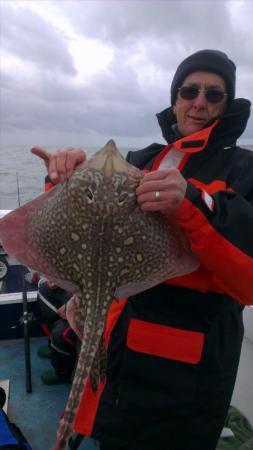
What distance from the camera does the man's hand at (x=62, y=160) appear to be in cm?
209

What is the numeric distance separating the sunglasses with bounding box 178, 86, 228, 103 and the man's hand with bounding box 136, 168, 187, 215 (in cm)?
108

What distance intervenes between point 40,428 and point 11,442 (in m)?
1.06

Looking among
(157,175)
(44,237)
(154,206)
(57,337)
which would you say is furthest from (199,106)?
(57,337)

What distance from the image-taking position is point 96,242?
1.91 meters

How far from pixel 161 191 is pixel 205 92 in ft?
4.10

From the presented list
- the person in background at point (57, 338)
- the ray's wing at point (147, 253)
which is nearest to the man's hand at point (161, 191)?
the ray's wing at point (147, 253)

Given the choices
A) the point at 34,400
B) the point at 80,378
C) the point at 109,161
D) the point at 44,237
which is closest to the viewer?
the point at 80,378

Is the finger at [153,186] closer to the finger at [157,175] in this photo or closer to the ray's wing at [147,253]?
the finger at [157,175]

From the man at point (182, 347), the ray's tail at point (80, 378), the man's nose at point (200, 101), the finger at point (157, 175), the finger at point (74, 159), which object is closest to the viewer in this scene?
the ray's tail at point (80, 378)

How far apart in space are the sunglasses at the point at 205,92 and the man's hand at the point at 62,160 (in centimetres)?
104

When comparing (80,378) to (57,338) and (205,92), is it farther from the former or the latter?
(57,338)

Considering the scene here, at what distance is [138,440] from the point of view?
2498 millimetres

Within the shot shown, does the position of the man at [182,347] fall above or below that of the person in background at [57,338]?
above

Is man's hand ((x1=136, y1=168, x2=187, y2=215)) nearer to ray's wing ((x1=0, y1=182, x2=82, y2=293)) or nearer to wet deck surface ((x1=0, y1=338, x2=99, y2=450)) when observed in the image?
ray's wing ((x1=0, y1=182, x2=82, y2=293))
